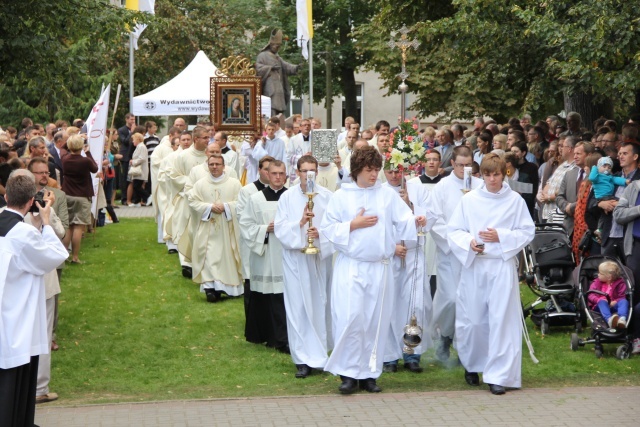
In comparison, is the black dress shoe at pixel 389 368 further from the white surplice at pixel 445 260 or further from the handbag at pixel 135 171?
the handbag at pixel 135 171

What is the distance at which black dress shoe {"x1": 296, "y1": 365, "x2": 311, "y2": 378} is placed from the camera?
35.3 ft

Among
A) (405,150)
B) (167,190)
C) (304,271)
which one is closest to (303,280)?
(304,271)

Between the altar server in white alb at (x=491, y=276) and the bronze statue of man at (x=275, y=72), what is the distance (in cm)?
933

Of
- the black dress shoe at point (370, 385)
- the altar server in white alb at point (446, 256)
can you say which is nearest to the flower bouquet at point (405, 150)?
the altar server in white alb at point (446, 256)

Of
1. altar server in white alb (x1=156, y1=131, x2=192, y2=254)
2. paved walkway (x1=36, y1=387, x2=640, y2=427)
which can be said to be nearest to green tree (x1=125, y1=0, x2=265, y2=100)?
altar server in white alb (x1=156, y1=131, x2=192, y2=254)

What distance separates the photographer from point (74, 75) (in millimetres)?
14188

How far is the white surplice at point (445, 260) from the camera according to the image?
1126 cm

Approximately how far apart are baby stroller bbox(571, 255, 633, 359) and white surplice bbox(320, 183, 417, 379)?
256cm

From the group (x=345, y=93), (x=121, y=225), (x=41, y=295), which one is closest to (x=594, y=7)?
(x=41, y=295)

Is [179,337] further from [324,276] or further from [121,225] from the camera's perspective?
[121,225]

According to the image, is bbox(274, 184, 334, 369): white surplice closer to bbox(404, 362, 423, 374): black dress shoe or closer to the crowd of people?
the crowd of people

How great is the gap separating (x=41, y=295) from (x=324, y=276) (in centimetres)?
351

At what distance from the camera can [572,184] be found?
14.1 metres

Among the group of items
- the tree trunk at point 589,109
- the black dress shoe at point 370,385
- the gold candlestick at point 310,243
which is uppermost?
the tree trunk at point 589,109
